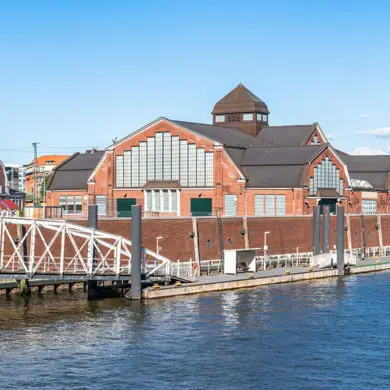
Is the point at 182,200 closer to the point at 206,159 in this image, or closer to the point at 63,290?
the point at 206,159

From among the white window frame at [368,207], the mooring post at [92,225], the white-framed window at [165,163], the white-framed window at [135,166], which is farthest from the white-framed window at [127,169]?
the mooring post at [92,225]

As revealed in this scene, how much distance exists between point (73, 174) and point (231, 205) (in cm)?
2574

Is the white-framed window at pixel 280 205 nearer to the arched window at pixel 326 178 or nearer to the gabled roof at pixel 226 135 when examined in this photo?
the arched window at pixel 326 178

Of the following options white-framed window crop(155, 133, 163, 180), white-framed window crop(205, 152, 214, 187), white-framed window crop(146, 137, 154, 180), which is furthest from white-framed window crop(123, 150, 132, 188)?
white-framed window crop(205, 152, 214, 187)

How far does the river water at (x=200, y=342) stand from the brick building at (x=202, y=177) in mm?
34404

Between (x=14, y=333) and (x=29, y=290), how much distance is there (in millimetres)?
18090

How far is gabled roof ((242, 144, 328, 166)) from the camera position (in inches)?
4368

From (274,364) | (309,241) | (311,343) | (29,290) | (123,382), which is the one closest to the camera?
(123,382)

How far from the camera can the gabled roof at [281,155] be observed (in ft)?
364

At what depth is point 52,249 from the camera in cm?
8238

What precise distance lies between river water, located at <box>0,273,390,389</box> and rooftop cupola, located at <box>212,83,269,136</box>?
2544 inches

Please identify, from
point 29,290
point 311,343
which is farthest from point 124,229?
point 311,343

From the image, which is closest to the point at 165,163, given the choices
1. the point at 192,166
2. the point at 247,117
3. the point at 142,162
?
the point at 142,162

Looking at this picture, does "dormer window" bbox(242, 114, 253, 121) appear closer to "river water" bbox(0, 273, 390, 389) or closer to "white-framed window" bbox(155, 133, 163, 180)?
"white-framed window" bbox(155, 133, 163, 180)
